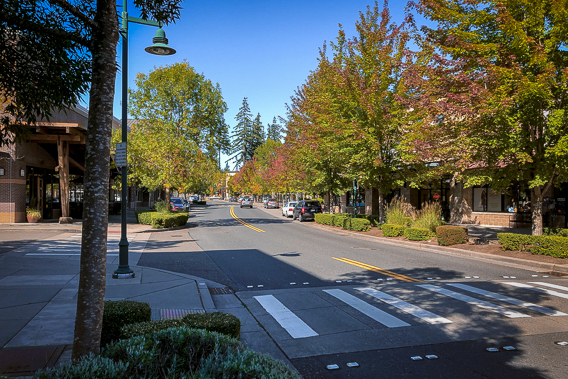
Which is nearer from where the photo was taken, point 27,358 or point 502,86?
point 27,358

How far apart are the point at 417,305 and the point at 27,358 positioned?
6195 millimetres

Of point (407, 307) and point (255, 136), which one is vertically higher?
point (255, 136)

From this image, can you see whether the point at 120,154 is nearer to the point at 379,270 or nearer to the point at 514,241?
the point at 379,270

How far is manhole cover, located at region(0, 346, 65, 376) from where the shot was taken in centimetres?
436

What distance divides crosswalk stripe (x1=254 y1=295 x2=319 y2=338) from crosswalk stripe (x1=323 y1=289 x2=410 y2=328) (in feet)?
4.03

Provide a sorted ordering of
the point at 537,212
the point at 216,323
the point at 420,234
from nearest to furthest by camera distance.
Answer: the point at 216,323
the point at 537,212
the point at 420,234

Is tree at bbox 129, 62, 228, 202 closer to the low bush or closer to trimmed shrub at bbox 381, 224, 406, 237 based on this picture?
the low bush

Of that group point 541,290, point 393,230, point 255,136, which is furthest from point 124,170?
point 255,136

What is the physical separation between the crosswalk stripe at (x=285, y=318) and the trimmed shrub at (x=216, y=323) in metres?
1.49

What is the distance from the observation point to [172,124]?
91.2 feet

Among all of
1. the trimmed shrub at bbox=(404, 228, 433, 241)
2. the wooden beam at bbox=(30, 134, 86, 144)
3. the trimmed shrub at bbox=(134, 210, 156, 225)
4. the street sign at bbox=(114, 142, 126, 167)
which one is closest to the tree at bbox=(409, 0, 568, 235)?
the trimmed shrub at bbox=(404, 228, 433, 241)

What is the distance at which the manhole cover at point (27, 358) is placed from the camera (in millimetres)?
4355

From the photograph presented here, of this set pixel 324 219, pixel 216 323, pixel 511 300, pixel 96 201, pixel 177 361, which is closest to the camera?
pixel 177 361

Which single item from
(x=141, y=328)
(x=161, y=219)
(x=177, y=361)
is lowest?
(x=161, y=219)
